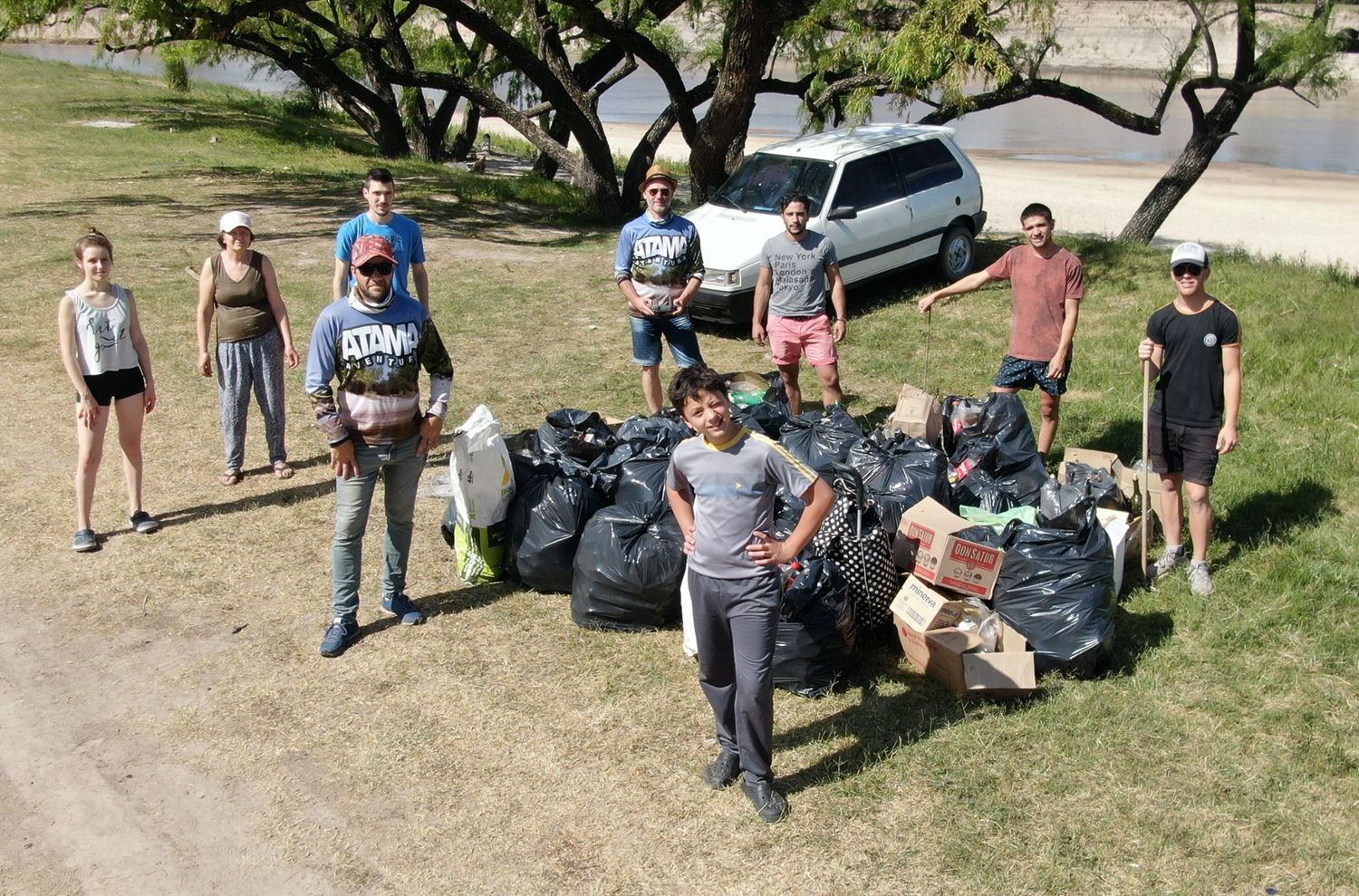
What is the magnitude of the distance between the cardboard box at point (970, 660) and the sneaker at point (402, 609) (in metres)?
2.30

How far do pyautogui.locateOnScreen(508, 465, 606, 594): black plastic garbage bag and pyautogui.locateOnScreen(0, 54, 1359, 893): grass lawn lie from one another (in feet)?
0.51

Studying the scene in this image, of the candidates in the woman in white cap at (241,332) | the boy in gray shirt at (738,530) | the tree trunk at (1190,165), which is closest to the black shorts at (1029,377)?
the boy in gray shirt at (738,530)

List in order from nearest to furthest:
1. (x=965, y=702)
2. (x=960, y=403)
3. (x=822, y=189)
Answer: (x=965, y=702), (x=960, y=403), (x=822, y=189)

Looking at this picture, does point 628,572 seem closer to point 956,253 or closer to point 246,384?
point 246,384

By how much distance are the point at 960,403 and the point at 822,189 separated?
4.96 m

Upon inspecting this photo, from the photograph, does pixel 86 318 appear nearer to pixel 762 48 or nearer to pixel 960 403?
pixel 960 403

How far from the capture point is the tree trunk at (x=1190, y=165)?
45.3ft

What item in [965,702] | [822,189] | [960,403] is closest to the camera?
[965,702]

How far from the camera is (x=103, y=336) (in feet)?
20.6

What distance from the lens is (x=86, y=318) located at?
20.4 feet

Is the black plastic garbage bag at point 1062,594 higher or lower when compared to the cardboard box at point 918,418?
lower

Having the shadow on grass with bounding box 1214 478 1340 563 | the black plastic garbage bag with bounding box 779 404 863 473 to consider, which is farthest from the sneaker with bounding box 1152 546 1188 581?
the black plastic garbage bag with bounding box 779 404 863 473

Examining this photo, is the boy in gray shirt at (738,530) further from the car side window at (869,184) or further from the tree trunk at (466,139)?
the tree trunk at (466,139)

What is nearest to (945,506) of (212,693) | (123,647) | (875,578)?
(875,578)
